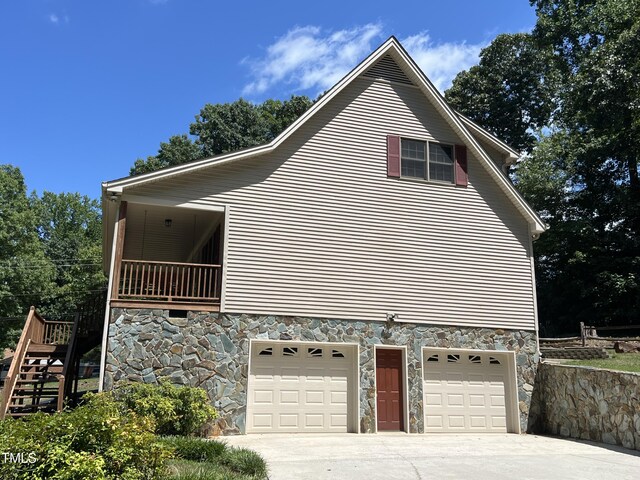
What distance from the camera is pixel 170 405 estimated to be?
10852 mm

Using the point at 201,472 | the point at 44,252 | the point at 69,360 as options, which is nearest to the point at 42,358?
the point at 69,360

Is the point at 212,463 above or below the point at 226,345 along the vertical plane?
below

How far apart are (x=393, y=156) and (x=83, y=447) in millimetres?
10708

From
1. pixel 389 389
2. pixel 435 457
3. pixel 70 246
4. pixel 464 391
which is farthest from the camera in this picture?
pixel 70 246

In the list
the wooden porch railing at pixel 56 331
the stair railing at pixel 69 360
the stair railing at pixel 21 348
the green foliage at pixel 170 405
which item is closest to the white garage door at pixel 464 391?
the green foliage at pixel 170 405

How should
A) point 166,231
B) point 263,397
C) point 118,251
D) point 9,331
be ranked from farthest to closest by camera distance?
point 9,331, point 166,231, point 263,397, point 118,251

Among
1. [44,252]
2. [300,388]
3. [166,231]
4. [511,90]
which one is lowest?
[300,388]

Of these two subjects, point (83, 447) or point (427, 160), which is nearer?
point (83, 447)

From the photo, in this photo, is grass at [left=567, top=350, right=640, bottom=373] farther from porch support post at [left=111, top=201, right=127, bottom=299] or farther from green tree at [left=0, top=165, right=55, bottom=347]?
green tree at [left=0, top=165, right=55, bottom=347]

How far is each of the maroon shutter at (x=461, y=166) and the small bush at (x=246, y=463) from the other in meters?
9.46

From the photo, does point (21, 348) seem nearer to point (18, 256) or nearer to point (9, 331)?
point (9, 331)

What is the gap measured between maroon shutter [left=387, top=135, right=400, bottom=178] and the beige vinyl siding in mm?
150

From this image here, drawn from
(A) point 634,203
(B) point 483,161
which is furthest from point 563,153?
(B) point 483,161

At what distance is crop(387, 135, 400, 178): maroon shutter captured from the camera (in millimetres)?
14594
